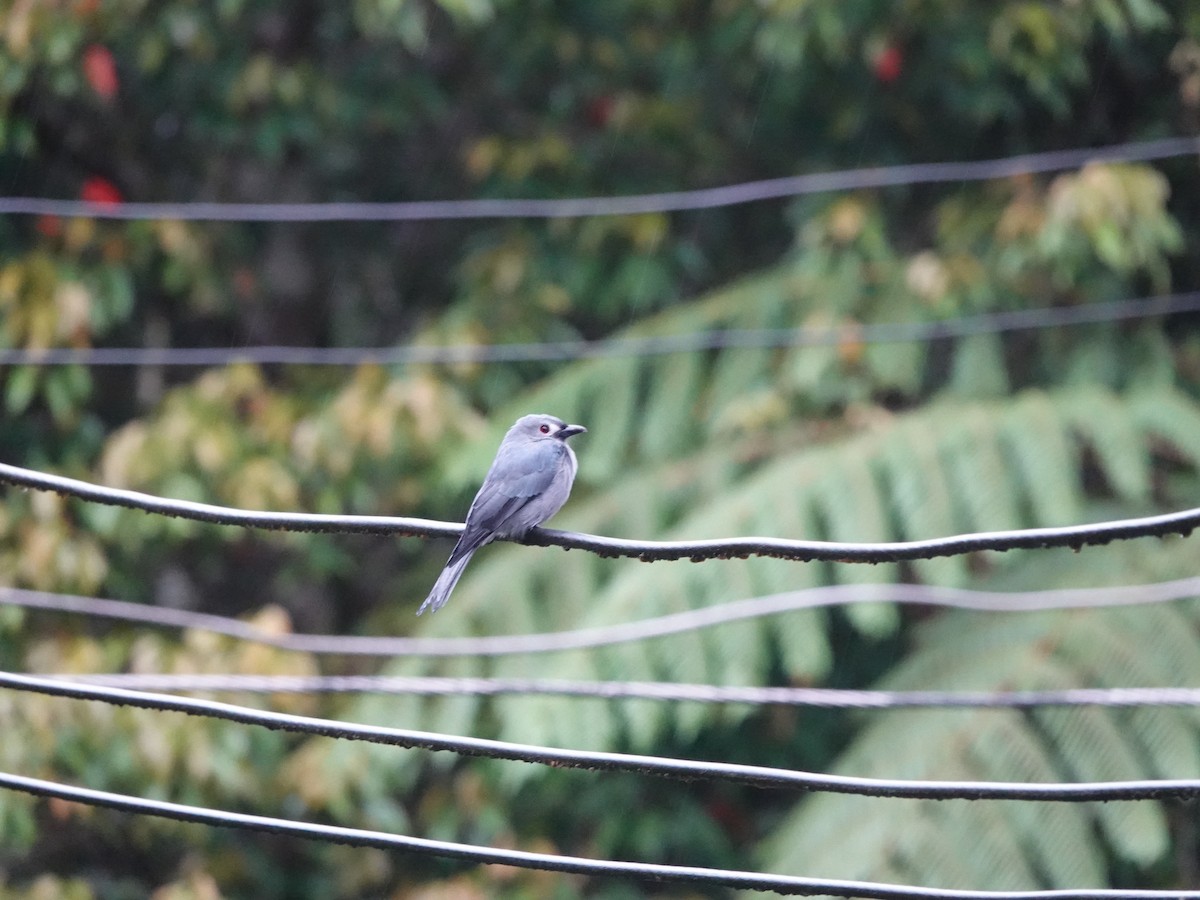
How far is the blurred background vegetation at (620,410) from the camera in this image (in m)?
6.38

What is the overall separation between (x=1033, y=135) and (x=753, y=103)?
1.56 meters

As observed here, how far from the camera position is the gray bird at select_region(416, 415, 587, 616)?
432 centimetres

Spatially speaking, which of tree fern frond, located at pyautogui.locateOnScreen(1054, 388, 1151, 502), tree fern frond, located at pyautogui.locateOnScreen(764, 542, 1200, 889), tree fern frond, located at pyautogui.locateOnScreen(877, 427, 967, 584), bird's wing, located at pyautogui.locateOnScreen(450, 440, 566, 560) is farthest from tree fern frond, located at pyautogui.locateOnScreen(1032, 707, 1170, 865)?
bird's wing, located at pyautogui.locateOnScreen(450, 440, 566, 560)

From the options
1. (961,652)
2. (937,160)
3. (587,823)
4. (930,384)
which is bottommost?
(587,823)

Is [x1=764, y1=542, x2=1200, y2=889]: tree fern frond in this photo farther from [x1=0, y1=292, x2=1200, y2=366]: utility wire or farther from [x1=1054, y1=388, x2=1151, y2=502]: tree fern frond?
[x1=0, y1=292, x2=1200, y2=366]: utility wire

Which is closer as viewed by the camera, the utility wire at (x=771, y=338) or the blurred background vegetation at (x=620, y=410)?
the blurred background vegetation at (x=620, y=410)

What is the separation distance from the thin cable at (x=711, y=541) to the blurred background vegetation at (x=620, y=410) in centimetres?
325

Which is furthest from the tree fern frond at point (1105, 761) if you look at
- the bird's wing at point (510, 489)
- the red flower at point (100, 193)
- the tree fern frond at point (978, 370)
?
the red flower at point (100, 193)

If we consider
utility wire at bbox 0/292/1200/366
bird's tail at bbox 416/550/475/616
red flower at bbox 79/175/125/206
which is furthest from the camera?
red flower at bbox 79/175/125/206

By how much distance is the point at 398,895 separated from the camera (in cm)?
793

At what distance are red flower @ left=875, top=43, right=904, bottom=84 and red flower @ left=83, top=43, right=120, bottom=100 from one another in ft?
12.3

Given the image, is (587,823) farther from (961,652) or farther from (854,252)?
(854,252)

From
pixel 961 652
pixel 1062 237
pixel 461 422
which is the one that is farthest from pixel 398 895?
pixel 1062 237

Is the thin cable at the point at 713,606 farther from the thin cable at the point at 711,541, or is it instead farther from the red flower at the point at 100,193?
the red flower at the point at 100,193
